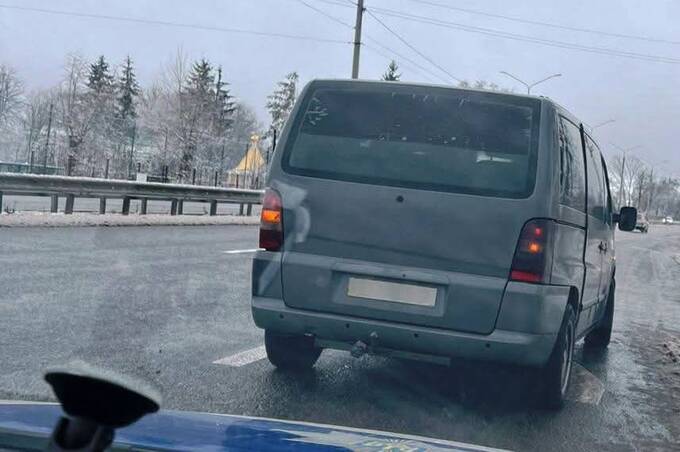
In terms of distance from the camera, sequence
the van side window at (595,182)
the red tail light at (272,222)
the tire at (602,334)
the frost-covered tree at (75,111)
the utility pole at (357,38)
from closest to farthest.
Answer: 1. the red tail light at (272,222)
2. the van side window at (595,182)
3. the tire at (602,334)
4. the utility pole at (357,38)
5. the frost-covered tree at (75,111)

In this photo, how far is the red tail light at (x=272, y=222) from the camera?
15.6ft

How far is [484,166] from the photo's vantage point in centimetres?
461

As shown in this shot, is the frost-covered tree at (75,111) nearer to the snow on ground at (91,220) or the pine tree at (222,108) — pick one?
the pine tree at (222,108)

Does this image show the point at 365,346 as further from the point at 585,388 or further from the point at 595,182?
the point at 595,182

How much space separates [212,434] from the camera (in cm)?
Result: 231

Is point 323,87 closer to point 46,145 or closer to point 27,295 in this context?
point 27,295

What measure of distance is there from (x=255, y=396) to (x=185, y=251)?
8017 mm

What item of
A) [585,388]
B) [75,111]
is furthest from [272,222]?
[75,111]

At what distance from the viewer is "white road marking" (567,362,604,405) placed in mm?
5492

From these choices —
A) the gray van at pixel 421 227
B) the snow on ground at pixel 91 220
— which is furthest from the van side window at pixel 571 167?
the snow on ground at pixel 91 220

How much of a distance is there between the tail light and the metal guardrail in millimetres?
12173

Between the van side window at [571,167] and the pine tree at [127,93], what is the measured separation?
61824mm

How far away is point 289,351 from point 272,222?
1020mm

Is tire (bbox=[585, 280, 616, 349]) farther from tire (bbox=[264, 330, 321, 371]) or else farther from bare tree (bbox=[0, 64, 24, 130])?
bare tree (bbox=[0, 64, 24, 130])
